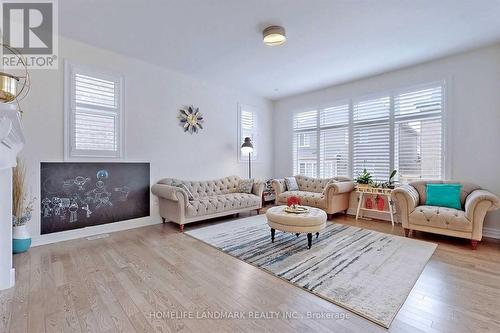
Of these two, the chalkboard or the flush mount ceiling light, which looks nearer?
the flush mount ceiling light

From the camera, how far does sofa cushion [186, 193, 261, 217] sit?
404 centimetres

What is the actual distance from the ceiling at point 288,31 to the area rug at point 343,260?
293 cm

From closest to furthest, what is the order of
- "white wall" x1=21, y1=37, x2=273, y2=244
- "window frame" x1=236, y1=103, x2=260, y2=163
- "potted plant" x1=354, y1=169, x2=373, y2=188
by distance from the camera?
1. "white wall" x1=21, y1=37, x2=273, y2=244
2. "potted plant" x1=354, y1=169, x2=373, y2=188
3. "window frame" x1=236, y1=103, x2=260, y2=163

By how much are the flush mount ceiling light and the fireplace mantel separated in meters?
2.83

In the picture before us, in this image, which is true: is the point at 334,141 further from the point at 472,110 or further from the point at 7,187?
the point at 7,187

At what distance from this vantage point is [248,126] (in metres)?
6.20

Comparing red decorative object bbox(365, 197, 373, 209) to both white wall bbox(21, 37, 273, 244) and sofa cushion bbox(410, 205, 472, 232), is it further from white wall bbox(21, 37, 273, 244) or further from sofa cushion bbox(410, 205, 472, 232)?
white wall bbox(21, 37, 273, 244)

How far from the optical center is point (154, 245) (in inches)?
129

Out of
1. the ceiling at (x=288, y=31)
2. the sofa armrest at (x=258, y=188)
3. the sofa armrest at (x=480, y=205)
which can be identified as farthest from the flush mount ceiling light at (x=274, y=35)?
the sofa armrest at (x=480, y=205)

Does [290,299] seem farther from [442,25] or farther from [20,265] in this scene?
[442,25]

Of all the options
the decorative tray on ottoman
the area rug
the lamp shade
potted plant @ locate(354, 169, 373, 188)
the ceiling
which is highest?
the ceiling

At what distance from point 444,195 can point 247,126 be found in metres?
4.29

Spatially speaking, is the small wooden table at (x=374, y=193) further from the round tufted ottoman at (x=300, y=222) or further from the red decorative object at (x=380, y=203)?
the round tufted ottoman at (x=300, y=222)

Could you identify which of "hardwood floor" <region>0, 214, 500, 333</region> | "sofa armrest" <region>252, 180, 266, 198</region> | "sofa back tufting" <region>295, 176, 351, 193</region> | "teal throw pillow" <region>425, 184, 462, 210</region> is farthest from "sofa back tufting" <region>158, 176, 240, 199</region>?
"teal throw pillow" <region>425, 184, 462, 210</region>
